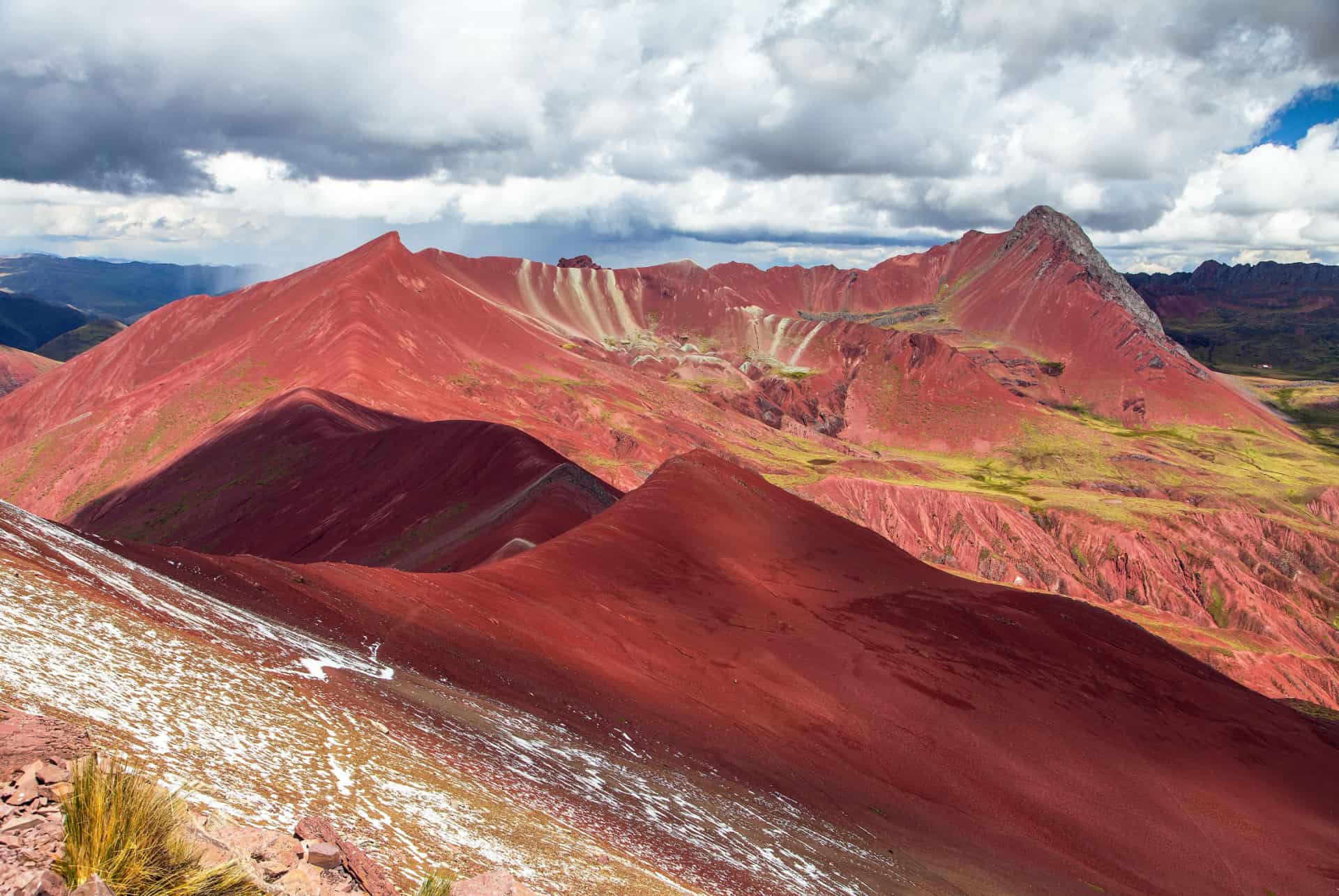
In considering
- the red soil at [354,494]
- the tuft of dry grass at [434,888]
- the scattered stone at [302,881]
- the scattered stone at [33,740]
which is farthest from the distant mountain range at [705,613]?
the scattered stone at [302,881]

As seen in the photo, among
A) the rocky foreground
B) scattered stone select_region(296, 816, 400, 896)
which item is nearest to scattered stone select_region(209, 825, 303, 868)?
the rocky foreground

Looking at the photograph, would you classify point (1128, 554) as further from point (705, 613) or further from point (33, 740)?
point (33, 740)

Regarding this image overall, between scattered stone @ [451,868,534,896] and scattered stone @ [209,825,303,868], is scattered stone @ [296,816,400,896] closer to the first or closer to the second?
scattered stone @ [209,825,303,868]

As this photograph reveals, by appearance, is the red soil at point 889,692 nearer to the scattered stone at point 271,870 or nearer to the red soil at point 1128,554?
the scattered stone at point 271,870

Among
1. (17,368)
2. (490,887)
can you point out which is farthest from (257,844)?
(17,368)

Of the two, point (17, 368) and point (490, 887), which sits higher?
point (490, 887)
